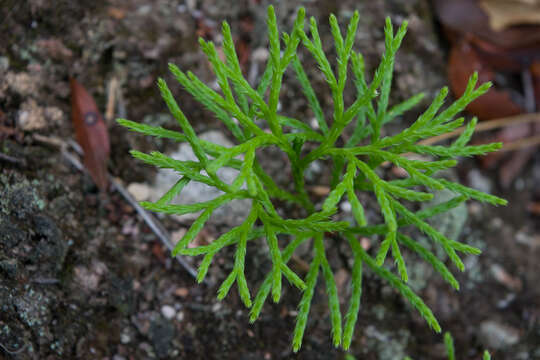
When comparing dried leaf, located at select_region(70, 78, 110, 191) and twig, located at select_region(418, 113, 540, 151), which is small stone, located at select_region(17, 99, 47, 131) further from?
twig, located at select_region(418, 113, 540, 151)

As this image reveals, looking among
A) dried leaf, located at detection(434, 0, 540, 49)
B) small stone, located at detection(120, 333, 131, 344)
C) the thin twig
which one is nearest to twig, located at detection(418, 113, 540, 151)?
the thin twig

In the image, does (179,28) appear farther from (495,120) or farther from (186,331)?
(495,120)

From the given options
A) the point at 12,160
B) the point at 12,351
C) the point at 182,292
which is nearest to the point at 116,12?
the point at 12,160

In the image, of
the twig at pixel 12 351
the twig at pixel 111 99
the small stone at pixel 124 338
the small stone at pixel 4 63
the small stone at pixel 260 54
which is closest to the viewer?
the twig at pixel 12 351

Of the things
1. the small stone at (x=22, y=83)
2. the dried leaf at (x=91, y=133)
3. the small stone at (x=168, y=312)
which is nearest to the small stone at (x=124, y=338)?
the small stone at (x=168, y=312)

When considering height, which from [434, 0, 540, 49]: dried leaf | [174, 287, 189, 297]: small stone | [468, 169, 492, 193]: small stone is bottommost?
[468, 169, 492, 193]: small stone

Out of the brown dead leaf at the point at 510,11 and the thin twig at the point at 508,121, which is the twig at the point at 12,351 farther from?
the brown dead leaf at the point at 510,11
